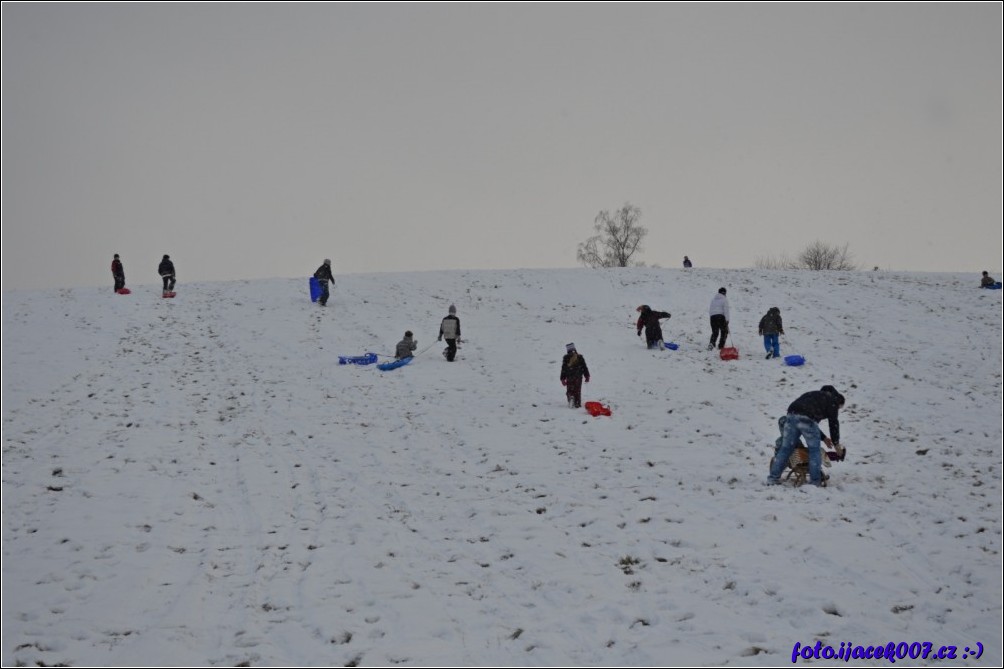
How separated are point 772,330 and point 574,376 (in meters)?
7.93

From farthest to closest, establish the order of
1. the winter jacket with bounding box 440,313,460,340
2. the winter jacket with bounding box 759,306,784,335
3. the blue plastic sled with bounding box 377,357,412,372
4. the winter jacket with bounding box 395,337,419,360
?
the winter jacket with bounding box 440,313,460,340, the winter jacket with bounding box 395,337,419,360, the winter jacket with bounding box 759,306,784,335, the blue plastic sled with bounding box 377,357,412,372

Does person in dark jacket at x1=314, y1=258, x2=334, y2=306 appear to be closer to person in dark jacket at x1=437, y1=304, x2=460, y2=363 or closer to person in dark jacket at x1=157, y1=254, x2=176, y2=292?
person in dark jacket at x1=157, y1=254, x2=176, y2=292

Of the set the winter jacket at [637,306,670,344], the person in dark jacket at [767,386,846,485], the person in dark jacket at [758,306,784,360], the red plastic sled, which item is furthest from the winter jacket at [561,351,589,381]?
the person in dark jacket at [758,306,784,360]

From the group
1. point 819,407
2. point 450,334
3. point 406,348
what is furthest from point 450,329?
point 819,407

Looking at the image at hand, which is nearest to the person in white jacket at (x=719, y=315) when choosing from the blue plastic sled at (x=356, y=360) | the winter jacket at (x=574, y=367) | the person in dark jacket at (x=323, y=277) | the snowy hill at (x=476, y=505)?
the snowy hill at (x=476, y=505)

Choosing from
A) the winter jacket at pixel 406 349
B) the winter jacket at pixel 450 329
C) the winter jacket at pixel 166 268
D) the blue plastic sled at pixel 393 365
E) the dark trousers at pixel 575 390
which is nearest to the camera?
the dark trousers at pixel 575 390

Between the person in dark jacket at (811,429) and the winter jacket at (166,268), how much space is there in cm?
2633

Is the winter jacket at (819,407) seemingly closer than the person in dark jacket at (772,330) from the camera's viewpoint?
Yes

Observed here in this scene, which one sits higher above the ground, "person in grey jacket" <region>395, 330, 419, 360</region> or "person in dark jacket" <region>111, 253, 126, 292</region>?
"person in dark jacket" <region>111, 253, 126, 292</region>

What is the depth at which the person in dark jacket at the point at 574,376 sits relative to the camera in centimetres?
1543

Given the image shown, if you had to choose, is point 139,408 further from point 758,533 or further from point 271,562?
point 758,533

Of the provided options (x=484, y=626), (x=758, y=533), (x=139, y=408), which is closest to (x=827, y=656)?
(x=758, y=533)

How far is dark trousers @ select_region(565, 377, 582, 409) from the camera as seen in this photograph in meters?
15.4

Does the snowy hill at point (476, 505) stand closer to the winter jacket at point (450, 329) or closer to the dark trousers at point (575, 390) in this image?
the dark trousers at point (575, 390)
